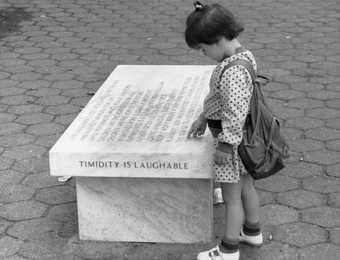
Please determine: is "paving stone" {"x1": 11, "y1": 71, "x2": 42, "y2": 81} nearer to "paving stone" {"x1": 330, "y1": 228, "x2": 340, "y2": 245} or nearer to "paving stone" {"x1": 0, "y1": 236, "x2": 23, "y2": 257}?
"paving stone" {"x1": 0, "y1": 236, "x2": 23, "y2": 257}

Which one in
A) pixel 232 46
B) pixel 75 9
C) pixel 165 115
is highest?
pixel 232 46

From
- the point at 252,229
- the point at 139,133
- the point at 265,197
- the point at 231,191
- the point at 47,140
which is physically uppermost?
the point at 139,133

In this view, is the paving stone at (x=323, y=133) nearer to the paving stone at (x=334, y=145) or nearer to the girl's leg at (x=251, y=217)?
the paving stone at (x=334, y=145)

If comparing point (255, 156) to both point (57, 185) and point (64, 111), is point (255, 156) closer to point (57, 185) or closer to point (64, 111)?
point (57, 185)

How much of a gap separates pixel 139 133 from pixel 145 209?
38 cm

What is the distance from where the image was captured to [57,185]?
4125 mm

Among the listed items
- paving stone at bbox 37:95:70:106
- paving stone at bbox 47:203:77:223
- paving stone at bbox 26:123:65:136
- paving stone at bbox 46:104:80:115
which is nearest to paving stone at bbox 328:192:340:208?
paving stone at bbox 47:203:77:223

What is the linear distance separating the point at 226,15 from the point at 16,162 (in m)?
2.01

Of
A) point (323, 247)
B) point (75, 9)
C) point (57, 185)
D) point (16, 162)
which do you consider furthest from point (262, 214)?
point (75, 9)

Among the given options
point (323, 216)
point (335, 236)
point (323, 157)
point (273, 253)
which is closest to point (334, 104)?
point (323, 157)

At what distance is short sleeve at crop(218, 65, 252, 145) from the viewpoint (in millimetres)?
2955

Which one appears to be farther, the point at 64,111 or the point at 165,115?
the point at 64,111

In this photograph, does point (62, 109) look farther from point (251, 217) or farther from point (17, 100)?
point (251, 217)

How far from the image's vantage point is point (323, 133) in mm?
4668
